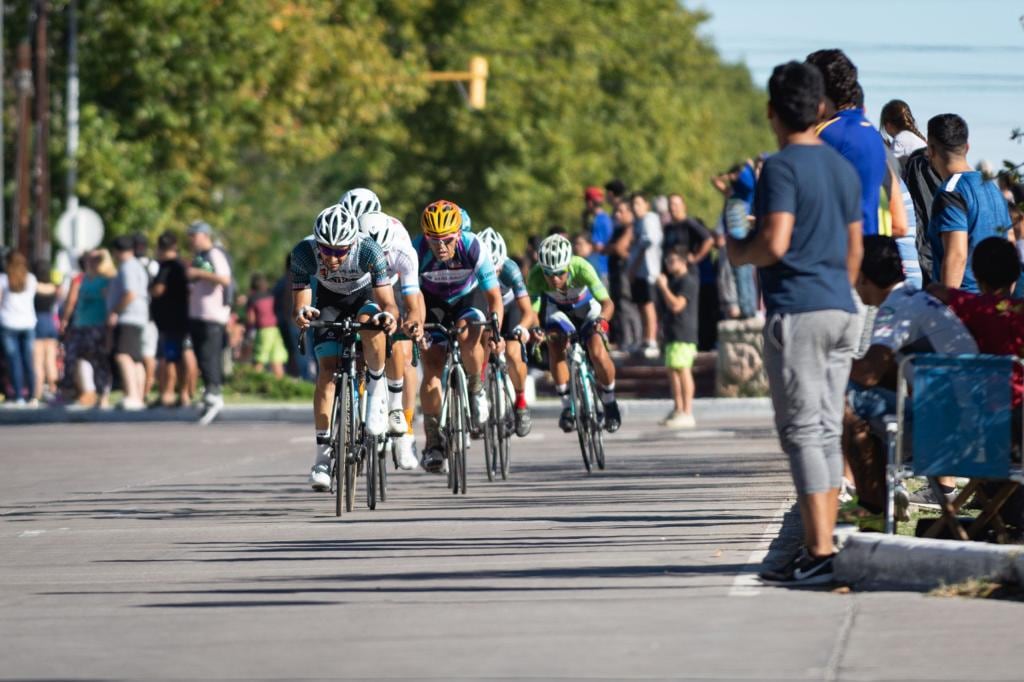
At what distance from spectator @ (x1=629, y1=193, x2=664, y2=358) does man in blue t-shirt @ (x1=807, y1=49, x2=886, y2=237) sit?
16.3 m

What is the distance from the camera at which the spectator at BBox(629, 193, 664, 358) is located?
91.4ft

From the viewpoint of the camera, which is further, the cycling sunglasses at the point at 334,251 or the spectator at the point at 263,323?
the spectator at the point at 263,323

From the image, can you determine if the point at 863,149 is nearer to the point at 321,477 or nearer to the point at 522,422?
the point at 321,477

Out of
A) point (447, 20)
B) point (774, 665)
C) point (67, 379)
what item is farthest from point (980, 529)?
point (447, 20)

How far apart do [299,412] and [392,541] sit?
16.5 meters

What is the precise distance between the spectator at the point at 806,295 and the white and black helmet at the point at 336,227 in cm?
438

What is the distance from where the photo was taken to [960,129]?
12.3 m

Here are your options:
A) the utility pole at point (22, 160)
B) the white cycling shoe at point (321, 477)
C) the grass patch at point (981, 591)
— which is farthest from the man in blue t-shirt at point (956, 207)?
the utility pole at point (22, 160)

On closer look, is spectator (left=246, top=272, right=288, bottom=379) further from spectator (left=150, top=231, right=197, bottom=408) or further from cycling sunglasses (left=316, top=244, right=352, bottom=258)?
cycling sunglasses (left=316, top=244, right=352, bottom=258)

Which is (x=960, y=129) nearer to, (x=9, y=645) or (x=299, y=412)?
(x=9, y=645)

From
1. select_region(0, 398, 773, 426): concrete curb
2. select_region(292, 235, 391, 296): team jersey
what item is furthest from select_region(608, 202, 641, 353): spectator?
select_region(292, 235, 391, 296): team jersey

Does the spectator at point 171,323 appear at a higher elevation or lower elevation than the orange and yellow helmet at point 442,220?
lower

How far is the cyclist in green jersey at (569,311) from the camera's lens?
57.2ft

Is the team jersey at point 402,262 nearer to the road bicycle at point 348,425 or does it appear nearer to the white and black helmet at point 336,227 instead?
the road bicycle at point 348,425
